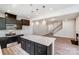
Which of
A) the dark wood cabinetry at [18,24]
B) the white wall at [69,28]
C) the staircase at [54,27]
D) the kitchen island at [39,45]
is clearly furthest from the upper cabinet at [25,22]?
the white wall at [69,28]

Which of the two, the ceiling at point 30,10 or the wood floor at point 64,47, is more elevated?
the ceiling at point 30,10

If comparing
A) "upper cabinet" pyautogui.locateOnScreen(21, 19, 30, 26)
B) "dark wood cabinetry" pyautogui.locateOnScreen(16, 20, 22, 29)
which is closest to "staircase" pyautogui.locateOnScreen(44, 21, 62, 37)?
"upper cabinet" pyautogui.locateOnScreen(21, 19, 30, 26)

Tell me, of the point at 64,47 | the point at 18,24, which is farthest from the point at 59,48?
the point at 18,24

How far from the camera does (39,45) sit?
1462 millimetres

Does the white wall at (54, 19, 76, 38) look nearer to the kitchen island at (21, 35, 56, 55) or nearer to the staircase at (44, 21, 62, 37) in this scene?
the staircase at (44, 21, 62, 37)

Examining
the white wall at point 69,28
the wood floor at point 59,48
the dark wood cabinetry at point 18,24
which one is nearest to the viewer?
the white wall at point 69,28

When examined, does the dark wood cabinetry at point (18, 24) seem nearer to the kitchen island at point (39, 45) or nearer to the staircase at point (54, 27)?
the kitchen island at point (39, 45)

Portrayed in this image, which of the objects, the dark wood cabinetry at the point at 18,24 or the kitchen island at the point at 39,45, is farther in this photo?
the dark wood cabinetry at the point at 18,24

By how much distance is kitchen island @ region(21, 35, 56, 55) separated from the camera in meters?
1.32

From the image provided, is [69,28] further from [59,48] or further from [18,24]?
[18,24]

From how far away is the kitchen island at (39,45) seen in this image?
4.35 ft

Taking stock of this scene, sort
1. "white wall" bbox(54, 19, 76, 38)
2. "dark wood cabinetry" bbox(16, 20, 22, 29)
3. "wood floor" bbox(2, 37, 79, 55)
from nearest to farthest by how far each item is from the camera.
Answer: "white wall" bbox(54, 19, 76, 38)
"wood floor" bbox(2, 37, 79, 55)
"dark wood cabinetry" bbox(16, 20, 22, 29)

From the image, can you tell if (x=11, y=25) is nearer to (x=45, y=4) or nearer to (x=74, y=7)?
(x=45, y=4)
